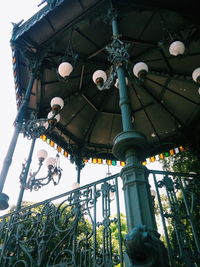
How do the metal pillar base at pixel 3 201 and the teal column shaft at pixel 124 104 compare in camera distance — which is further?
the metal pillar base at pixel 3 201

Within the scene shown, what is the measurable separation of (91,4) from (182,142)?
21.2 feet

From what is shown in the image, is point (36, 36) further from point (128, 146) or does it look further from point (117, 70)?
point (128, 146)

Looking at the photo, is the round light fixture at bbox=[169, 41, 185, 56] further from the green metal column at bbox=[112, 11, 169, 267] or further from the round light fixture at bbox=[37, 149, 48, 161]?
the round light fixture at bbox=[37, 149, 48, 161]

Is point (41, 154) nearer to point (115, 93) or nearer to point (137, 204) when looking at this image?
point (137, 204)

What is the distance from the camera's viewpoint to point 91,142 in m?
10.6

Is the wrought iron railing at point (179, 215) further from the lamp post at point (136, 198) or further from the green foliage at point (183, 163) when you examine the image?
the green foliage at point (183, 163)

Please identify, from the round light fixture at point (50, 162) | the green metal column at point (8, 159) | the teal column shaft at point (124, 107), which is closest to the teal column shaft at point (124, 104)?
the teal column shaft at point (124, 107)

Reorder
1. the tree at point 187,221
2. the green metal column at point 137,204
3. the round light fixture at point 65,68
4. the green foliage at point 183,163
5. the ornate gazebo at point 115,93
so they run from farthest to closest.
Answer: the green foliage at point 183,163
the round light fixture at point 65,68
the ornate gazebo at point 115,93
the tree at point 187,221
the green metal column at point 137,204

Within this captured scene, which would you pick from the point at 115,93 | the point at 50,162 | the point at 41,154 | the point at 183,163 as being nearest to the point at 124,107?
the point at 41,154

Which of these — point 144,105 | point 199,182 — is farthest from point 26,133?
point 144,105

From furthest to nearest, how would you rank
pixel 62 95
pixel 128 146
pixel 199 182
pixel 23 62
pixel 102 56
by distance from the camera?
pixel 62 95, pixel 102 56, pixel 23 62, pixel 199 182, pixel 128 146

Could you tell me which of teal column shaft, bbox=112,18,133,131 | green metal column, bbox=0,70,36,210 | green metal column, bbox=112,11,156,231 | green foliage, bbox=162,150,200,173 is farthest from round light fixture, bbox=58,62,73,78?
green foliage, bbox=162,150,200,173

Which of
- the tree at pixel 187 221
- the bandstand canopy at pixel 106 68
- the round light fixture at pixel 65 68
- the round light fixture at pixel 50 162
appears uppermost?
the bandstand canopy at pixel 106 68

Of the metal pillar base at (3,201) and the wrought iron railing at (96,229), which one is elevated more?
the metal pillar base at (3,201)
